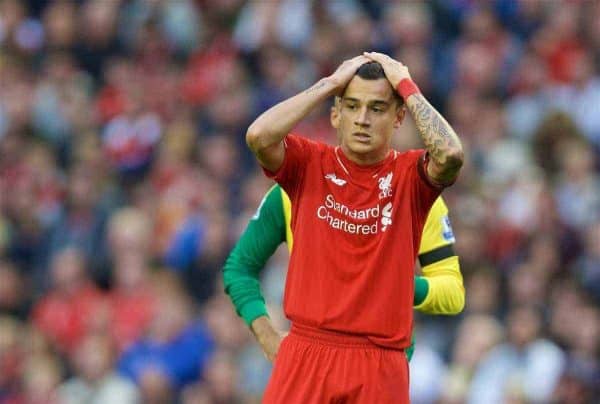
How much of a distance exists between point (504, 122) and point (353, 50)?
1703 mm

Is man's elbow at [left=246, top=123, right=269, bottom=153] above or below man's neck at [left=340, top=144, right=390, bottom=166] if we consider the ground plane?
above

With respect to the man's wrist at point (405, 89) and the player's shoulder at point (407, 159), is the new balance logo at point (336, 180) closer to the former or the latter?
the player's shoulder at point (407, 159)

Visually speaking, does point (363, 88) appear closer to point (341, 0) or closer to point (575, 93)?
point (575, 93)

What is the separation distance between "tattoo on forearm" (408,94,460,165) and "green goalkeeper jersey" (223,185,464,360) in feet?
2.87

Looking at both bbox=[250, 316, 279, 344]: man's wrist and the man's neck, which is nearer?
the man's neck

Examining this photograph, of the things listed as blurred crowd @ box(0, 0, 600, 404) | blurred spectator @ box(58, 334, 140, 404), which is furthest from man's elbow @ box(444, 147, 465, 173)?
blurred spectator @ box(58, 334, 140, 404)

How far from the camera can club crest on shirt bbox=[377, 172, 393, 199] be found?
22.2ft

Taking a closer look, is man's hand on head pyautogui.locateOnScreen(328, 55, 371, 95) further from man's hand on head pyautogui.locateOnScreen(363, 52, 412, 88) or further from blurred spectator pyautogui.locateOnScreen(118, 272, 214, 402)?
blurred spectator pyautogui.locateOnScreen(118, 272, 214, 402)

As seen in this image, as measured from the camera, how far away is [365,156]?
269 inches

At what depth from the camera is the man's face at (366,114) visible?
6.72m

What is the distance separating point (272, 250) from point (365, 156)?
0.95 m

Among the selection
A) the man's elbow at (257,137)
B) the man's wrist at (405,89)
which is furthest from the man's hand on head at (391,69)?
the man's elbow at (257,137)

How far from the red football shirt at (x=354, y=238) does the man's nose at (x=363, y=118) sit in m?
0.22

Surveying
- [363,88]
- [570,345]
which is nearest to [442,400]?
[570,345]
